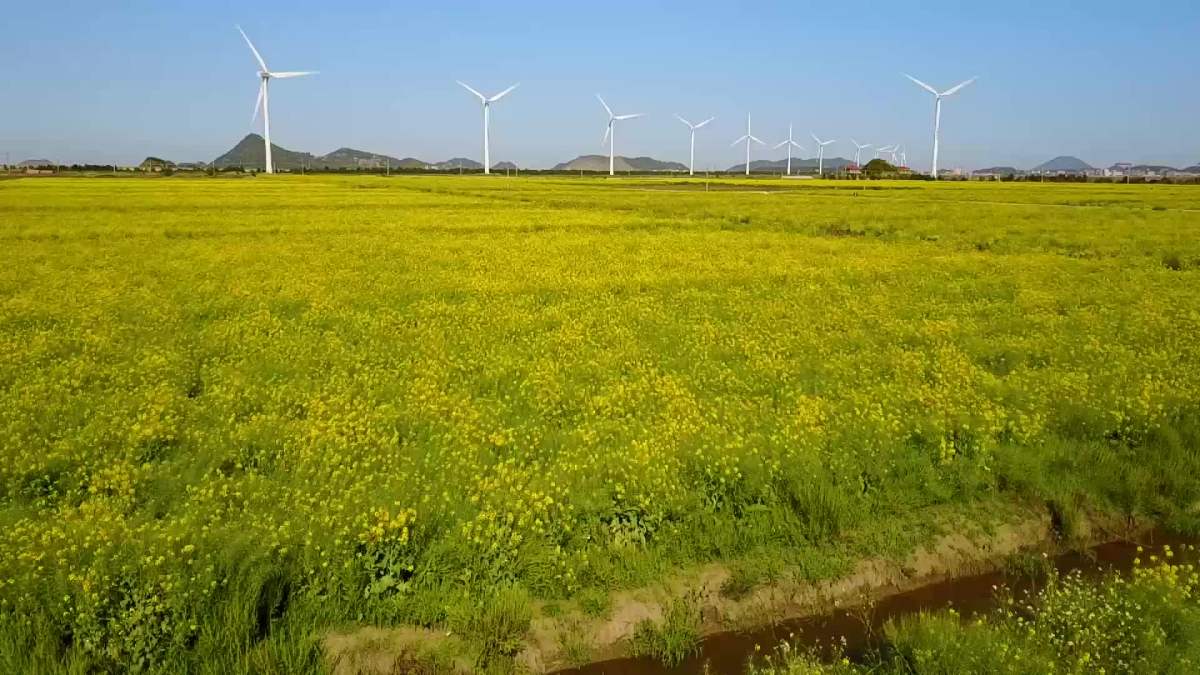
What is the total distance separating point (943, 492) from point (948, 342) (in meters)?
6.77

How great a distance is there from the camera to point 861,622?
21.7 feet

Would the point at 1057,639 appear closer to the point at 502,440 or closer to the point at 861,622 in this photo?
the point at 861,622

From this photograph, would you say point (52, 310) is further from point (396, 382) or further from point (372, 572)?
point (372, 572)

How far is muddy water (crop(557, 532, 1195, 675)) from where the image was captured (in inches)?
238

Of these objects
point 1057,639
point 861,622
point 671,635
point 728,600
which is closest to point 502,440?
point 728,600

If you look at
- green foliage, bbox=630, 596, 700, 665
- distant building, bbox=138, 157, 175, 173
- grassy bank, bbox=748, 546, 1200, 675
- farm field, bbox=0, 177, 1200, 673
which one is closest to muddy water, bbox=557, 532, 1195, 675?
green foliage, bbox=630, 596, 700, 665

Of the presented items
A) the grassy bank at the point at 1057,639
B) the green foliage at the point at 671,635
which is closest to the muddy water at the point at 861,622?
the green foliage at the point at 671,635

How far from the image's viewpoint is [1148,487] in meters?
8.65

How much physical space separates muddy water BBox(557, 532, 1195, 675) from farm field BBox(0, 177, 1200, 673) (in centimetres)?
47

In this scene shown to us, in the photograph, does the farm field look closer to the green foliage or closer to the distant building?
the green foliage

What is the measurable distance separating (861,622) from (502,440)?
411cm

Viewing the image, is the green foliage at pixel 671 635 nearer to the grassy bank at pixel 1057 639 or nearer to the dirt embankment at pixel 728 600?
the dirt embankment at pixel 728 600

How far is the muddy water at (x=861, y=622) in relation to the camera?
238 inches

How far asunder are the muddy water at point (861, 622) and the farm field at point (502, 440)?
47cm
